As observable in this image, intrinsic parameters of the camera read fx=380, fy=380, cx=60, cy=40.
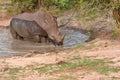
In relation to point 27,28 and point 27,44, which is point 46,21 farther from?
point 27,44

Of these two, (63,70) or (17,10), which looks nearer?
(63,70)

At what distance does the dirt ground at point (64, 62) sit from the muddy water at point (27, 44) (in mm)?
1377

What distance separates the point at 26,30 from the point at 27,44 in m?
0.90

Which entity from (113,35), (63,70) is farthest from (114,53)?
(113,35)

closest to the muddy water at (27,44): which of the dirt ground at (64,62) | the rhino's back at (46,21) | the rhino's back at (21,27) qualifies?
the rhino's back at (21,27)

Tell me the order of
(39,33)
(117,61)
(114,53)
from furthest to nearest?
(39,33) < (114,53) < (117,61)

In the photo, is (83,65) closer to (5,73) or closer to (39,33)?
(5,73)

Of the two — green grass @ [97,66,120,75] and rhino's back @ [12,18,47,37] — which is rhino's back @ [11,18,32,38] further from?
green grass @ [97,66,120,75]

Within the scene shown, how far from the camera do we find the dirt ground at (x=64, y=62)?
25.4 feet

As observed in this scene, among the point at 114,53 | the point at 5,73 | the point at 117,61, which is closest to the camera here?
the point at 5,73

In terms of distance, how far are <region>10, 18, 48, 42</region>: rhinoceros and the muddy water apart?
24 cm

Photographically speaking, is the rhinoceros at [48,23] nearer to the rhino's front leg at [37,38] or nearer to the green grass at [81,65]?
the rhino's front leg at [37,38]

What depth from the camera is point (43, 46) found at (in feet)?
43.4

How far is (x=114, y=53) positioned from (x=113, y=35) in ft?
9.81
